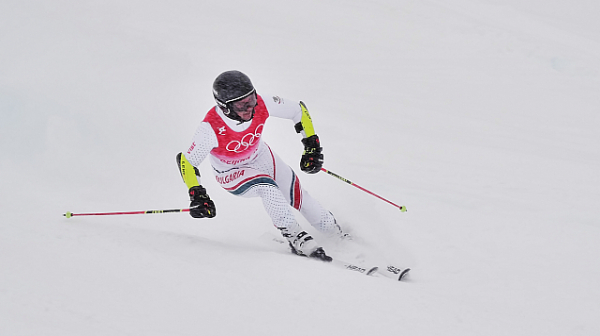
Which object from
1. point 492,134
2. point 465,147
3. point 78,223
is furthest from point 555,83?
point 78,223

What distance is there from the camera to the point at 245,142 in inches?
148

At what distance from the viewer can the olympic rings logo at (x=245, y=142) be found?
371cm

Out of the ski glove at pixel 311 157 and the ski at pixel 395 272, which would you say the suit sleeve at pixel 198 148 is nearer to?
the ski glove at pixel 311 157

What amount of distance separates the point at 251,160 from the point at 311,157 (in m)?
0.53

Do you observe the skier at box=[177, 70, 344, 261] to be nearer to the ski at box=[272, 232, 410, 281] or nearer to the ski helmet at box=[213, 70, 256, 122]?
the ski helmet at box=[213, 70, 256, 122]

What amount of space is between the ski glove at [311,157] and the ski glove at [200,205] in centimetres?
99

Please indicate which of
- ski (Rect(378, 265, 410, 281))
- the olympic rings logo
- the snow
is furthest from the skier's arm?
ski (Rect(378, 265, 410, 281))

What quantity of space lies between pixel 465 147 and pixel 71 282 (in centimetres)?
450

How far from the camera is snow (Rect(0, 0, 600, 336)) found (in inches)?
98.8

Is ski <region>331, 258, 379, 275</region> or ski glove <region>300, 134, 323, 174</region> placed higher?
ski glove <region>300, 134, 323, 174</region>

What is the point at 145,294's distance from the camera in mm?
2514

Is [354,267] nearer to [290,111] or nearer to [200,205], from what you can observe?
[200,205]

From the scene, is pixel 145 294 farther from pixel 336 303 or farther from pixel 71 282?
pixel 336 303

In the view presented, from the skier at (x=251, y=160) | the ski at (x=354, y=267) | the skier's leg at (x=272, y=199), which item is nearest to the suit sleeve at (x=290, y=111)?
the skier at (x=251, y=160)
